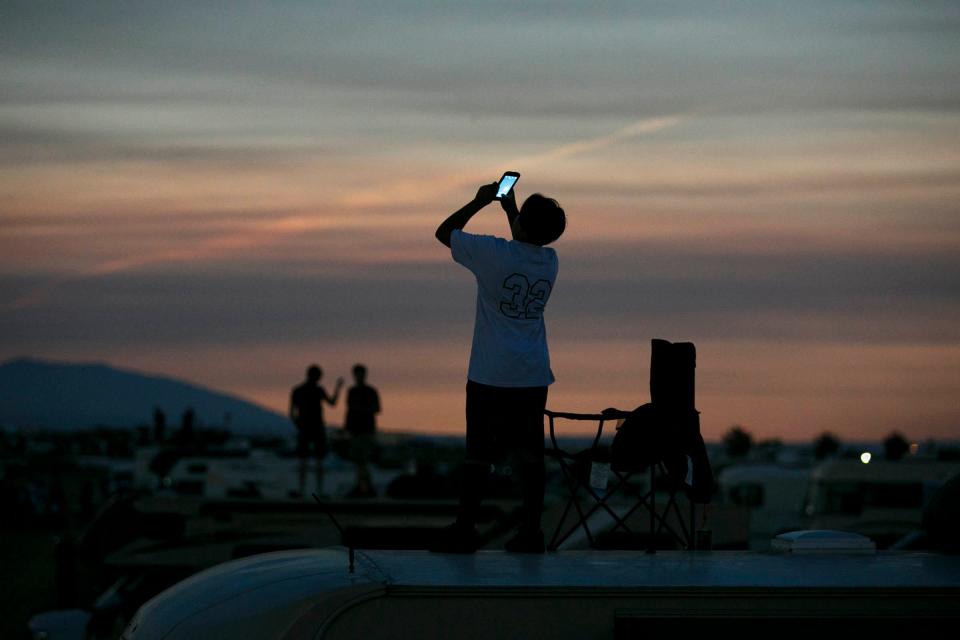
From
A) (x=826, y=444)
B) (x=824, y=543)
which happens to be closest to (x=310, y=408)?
(x=824, y=543)

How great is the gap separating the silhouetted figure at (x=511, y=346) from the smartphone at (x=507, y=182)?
6.7 inches

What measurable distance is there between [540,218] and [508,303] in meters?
0.42

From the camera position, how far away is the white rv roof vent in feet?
20.3

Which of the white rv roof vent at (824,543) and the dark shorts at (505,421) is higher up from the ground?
the dark shorts at (505,421)

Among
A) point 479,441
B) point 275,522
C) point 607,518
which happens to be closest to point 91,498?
point 275,522

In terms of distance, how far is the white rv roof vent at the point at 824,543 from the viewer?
6191 mm

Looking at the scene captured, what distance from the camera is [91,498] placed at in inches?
2056

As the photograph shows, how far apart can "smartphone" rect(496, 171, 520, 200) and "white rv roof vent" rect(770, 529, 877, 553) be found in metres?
2.10

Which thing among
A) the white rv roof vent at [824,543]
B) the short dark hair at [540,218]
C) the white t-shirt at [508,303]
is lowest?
the white rv roof vent at [824,543]

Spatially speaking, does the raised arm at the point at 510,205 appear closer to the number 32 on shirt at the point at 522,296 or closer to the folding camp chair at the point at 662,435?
the number 32 on shirt at the point at 522,296

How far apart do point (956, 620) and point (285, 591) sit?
7.40 feet

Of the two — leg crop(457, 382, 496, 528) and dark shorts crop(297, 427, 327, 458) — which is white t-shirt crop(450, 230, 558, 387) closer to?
leg crop(457, 382, 496, 528)

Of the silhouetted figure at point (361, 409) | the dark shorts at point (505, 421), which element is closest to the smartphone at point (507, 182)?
the dark shorts at point (505, 421)

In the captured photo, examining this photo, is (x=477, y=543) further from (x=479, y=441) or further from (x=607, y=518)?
(x=607, y=518)
